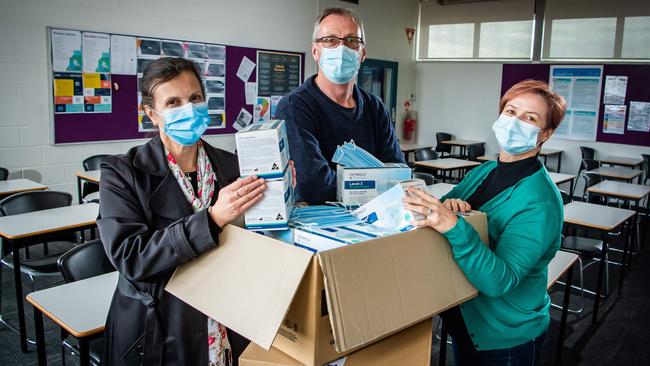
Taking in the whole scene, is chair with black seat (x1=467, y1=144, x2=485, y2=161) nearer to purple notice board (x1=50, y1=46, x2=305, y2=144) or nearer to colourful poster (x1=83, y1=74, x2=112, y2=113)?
purple notice board (x1=50, y1=46, x2=305, y2=144)

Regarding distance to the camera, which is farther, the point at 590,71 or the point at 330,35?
the point at 590,71

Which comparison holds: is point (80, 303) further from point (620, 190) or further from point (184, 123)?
point (620, 190)

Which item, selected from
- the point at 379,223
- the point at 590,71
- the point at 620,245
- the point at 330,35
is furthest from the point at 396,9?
the point at 379,223

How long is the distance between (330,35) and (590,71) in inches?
303

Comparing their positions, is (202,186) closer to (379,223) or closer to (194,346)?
(194,346)

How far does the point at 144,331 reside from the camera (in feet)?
4.46

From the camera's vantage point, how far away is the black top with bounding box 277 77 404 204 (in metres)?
1.41

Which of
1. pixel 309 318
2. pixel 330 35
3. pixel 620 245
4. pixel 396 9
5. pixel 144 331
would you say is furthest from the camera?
pixel 396 9

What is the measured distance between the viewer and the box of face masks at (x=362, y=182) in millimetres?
1313

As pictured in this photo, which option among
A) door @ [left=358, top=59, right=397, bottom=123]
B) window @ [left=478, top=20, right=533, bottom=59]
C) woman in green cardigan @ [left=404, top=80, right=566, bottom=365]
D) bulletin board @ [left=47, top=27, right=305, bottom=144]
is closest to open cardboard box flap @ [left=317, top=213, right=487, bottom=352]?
woman in green cardigan @ [left=404, top=80, right=566, bottom=365]

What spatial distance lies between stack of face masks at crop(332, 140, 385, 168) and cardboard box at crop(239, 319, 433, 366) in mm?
448

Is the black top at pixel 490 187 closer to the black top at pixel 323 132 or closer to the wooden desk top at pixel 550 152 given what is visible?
the black top at pixel 323 132

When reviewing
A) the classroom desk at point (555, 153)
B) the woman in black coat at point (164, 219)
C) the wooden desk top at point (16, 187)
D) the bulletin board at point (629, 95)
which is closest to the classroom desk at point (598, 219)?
the woman in black coat at point (164, 219)

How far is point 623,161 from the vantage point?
725cm
